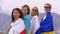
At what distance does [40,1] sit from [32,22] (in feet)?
2.48

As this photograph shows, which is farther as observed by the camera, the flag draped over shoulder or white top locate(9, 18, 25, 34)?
the flag draped over shoulder

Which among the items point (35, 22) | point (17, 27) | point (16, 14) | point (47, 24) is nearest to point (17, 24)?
point (17, 27)

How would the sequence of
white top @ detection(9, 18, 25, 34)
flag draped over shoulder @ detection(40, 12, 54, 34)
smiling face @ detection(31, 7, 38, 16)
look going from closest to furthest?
white top @ detection(9, 18, 25, 34), flag draped over shoulder @ detection(40, 12, 54, 34), smiling face @ detection(31, 7, 38, 16)

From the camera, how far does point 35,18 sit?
12.2 feet

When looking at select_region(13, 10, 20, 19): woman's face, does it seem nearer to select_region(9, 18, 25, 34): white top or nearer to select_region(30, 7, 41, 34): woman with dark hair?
select_region(9, 18, 25, 34): white top

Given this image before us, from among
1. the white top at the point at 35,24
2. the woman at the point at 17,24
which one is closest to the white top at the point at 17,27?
the woman at the point at 17,24

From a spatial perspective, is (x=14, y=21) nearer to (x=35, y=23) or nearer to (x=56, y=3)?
(x=35, y=23)

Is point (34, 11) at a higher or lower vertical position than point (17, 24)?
higher

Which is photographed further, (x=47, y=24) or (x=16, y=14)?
(x=47, y=24)

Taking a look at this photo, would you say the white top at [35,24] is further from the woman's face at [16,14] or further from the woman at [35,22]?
the woman's face at [16,14]

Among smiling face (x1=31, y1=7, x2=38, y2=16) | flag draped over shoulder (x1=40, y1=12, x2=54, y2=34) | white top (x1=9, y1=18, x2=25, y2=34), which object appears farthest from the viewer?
smiling face (x1=31, y1=7, x2=38, y2=16)

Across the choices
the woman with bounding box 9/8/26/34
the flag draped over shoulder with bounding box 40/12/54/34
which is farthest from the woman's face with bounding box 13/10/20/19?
the flag draped over shoulder with bounding box 40/12/54/34

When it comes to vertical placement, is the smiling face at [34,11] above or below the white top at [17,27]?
above

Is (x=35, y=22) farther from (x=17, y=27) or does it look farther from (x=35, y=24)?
(x=17, y=27)
